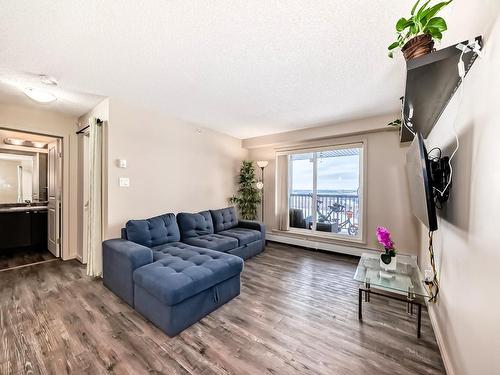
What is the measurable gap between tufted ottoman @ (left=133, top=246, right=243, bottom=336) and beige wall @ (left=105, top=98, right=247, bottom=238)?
1.14 m

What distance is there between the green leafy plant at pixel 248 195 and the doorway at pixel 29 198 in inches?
131

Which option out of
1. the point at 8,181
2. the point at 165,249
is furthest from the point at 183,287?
the point at 8,181

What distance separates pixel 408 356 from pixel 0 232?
20.3 ft

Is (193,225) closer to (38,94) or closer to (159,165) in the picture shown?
(159,165)

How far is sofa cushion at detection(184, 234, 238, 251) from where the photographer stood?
311 cm

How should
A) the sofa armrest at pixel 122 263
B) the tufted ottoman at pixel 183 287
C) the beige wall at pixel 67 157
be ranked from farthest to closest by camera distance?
1. the beige wall at pixel 67 157
2. the sofa armrest at pixel 122 263
3. the tufted ottoman at pixel 183 287

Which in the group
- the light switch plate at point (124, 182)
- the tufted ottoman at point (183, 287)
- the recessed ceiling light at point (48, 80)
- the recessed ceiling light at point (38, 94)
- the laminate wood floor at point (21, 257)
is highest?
the recessed ceiling light at point (48, 80)

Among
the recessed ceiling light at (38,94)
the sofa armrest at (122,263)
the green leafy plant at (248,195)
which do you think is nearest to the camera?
the sofa armrest at (122,263)

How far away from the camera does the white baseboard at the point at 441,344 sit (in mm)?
1434

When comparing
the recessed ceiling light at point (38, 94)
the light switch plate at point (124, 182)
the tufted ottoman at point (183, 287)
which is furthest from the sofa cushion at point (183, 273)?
the recessed ceiling light at point (38, 94)

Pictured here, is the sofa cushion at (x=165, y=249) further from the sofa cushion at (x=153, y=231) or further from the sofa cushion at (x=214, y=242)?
the sofa cushion at (x=214, y=242)

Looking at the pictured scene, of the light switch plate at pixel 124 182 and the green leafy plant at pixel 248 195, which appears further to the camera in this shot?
the green leafy plant at pixel 248 195

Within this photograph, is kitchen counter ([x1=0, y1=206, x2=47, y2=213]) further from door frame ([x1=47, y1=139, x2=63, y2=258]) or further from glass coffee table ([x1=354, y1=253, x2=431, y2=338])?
glass coffee table ([x1=354, y1=253, x2=431, y2=338])

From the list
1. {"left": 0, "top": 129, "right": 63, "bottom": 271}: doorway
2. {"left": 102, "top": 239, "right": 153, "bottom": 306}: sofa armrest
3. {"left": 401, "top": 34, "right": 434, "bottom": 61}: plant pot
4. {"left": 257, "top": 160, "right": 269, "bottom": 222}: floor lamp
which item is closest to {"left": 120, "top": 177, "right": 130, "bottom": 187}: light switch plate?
{"left": 102, "top": 239, "right": 153, "bottom": 306}: sofa armrest
